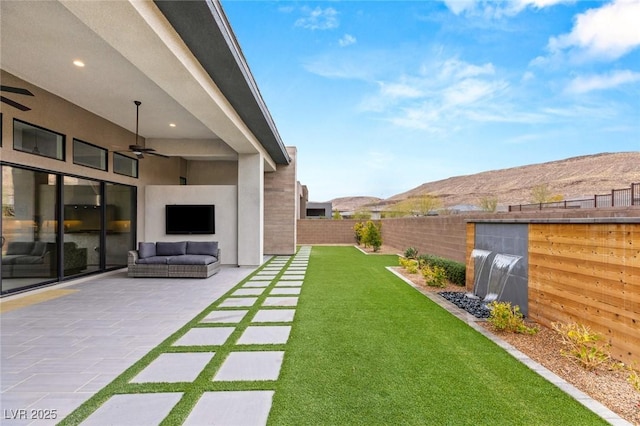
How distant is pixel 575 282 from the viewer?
10.4ft

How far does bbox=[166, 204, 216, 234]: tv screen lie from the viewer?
8648 millimetres

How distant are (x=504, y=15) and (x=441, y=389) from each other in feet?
43.5

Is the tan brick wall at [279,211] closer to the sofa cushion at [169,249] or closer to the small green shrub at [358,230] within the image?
the sofa cushion at [169,249]

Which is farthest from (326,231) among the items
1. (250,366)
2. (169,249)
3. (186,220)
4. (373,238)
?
(250,366)

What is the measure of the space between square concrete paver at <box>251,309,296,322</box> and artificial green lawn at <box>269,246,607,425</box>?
0.54 feet

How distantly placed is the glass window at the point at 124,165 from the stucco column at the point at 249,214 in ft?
9.20

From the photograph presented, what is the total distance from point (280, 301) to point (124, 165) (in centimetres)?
606

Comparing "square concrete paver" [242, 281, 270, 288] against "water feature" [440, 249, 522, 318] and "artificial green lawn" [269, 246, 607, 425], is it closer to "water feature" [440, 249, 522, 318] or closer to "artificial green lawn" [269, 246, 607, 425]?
"artificial green lawn" [269, 246, 607, 425]

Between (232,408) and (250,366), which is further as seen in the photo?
(250,366)

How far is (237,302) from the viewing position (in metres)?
4.93

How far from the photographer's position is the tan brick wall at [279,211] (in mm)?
11977

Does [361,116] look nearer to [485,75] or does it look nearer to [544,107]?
[485,75]

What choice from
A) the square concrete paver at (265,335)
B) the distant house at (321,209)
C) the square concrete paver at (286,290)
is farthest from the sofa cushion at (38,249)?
the distant house at (321,209)

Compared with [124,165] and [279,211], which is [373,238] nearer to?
Result: [279,211]
